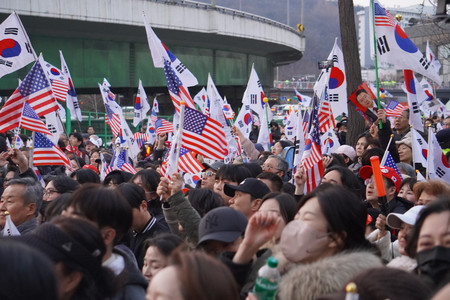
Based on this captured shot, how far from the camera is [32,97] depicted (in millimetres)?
10297

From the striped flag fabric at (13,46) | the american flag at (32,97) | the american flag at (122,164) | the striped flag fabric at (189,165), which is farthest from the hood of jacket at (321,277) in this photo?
the striped flag fabric at (13,46)

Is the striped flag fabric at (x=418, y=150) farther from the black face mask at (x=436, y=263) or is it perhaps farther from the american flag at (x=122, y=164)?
the black face mask at (x=436, y=263)

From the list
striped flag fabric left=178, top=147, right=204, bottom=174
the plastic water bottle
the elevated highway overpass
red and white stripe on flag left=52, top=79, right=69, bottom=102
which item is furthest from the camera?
the elevated highway overpass

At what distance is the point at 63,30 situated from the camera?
1002 inches

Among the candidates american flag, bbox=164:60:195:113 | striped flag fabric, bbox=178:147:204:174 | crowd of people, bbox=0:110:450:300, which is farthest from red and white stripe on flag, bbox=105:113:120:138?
crowd of people, bbox=0:110:450:300

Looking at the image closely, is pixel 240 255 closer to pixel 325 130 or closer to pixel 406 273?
pixel 406 273

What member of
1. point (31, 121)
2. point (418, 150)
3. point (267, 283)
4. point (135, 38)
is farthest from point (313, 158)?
point (135, 38)

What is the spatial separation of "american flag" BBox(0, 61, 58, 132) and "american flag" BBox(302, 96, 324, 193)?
383 centimetres

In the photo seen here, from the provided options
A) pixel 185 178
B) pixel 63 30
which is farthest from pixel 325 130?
pixel 63 30

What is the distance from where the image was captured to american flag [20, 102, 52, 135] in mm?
9898

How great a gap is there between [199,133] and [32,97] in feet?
11.6

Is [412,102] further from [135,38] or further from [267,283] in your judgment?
[135,38]

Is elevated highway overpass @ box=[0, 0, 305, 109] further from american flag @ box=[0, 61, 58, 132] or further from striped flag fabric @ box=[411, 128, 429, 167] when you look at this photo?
striped flag fabric @ box=[411, 128, 429, 167]

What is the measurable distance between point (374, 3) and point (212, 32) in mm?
18249
